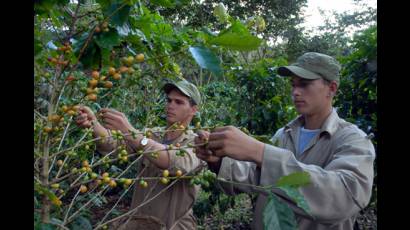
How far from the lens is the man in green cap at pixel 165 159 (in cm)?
169

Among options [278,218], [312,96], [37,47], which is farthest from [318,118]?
[37,47]

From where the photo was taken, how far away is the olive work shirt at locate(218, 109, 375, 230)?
1279 mm

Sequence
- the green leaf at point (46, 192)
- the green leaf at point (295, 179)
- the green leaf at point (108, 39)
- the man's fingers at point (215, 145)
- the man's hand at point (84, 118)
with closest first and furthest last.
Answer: the green leaf at point (46, 192), the green leaf at point (295, 179), the green leaf at point (108, 39), the man's fingers at point (215, 145), the man's hand at point (84, 118)

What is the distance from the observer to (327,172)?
4.35 feet

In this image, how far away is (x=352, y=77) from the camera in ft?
10.6

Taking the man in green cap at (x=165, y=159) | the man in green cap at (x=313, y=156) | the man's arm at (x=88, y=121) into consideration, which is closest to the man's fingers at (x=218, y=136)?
the man in green cap at (x=313, y=156)

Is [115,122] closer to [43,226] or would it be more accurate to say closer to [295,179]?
[43,226]

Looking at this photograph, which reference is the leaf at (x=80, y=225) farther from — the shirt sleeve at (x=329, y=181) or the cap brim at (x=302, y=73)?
the cap brim at (x=302, y=73)

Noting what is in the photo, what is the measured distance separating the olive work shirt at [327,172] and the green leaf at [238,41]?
384 mm

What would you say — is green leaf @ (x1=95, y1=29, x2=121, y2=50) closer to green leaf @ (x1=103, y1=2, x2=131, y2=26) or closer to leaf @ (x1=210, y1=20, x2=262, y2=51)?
green leaf @ (x1=103, y1=2, x2=131, y2=26)
